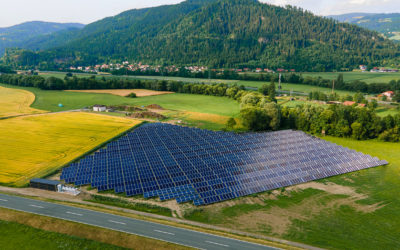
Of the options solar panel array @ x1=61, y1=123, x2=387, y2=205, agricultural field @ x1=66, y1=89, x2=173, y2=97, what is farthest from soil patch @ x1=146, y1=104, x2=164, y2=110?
solar panel array @ x1=61, y1=123, x2=387, y2=205

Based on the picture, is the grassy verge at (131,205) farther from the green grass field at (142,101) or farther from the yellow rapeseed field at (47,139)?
the green grass field at (142,101)

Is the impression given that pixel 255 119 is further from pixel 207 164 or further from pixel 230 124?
pixel 207 164

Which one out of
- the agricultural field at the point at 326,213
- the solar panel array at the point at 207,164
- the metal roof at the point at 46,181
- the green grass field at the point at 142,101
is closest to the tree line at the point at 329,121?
the solar panel array at the point at 207,164

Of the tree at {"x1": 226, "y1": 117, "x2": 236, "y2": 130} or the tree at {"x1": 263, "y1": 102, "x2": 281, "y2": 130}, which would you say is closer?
the tree at {"x1": 263, "y1": 102, "x2": 281, "y2": 130}

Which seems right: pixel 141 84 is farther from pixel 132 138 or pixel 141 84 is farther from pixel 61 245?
pixel 61 245

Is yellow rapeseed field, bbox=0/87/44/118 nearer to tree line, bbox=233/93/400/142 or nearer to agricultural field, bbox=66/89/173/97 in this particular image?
agricultural field, bbox=66/89/173/97

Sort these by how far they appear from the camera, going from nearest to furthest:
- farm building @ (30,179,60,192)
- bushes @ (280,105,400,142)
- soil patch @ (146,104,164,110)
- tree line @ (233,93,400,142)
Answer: farm building @ (30,179,60,192) < bushes @ (280,105,400,142) < tree line @ (233,93,400,142) < soil patch @ (146,104,164,110)

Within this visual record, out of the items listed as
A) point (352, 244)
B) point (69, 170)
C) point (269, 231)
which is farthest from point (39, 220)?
point (352, 244)
